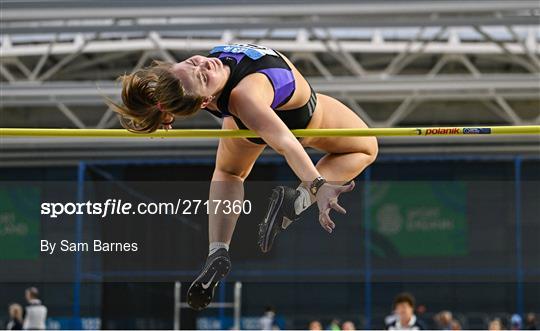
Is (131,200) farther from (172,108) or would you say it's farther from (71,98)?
(71,98)

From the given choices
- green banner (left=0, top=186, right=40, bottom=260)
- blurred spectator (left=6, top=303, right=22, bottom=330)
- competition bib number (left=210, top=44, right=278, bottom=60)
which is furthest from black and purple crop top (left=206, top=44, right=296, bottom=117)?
blurred spectator (left=6, top=303, right=22, bottom=330)

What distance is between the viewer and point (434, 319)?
1836cm

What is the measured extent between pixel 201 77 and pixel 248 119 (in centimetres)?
30

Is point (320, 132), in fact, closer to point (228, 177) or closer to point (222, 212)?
point (228, 177)

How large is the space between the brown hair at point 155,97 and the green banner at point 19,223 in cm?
132

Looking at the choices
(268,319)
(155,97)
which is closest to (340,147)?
(155,97)

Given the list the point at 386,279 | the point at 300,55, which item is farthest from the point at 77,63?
the point at 386,279

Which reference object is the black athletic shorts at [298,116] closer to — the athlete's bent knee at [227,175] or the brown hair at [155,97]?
the athlete's bent knee at [227,175]

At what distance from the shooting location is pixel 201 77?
4.83m

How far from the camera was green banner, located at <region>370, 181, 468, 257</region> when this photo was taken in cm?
671

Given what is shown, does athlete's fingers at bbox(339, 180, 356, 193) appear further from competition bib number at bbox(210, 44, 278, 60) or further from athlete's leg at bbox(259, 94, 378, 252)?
competition bib number at bbox(210, 44, 278, 60)

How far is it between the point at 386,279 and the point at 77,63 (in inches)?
625

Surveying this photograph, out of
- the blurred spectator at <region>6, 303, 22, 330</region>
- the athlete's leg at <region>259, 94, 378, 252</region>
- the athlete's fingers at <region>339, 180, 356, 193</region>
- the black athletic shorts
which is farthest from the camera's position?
the blurred spectator at <region>6, 303, 22, 330</region>

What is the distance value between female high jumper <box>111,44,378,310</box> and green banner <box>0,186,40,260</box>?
1125 mm
